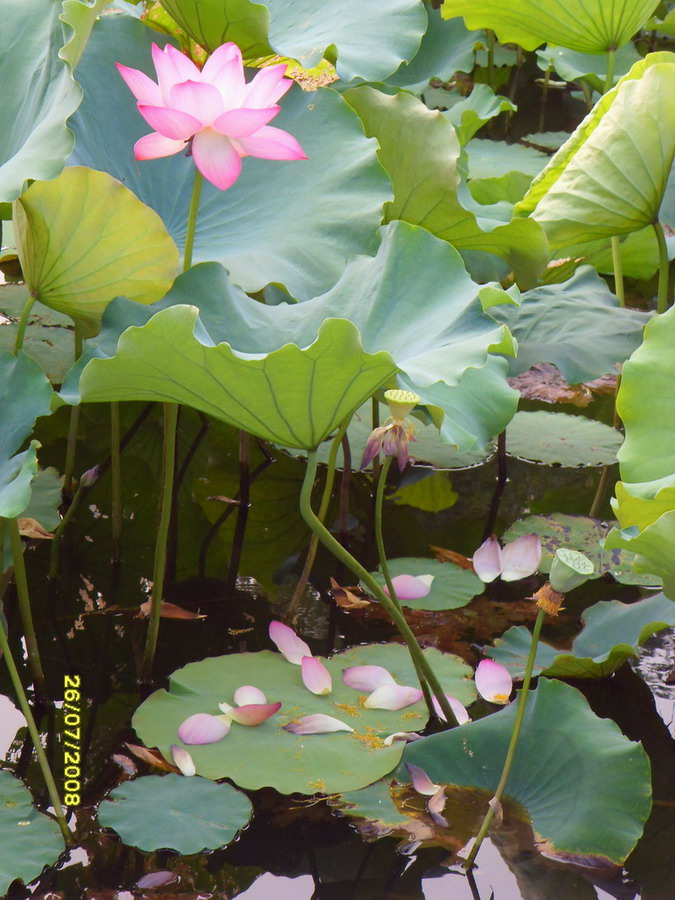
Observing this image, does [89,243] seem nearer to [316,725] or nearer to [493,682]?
[316,725]

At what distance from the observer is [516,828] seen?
1049mm

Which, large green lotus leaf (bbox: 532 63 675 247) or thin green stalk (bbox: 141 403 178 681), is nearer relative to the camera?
thin green stalk (bbox: 141 403 178 681)

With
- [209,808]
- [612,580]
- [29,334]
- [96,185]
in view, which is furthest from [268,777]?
[29,334]

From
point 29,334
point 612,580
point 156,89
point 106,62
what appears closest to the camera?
point 156,89

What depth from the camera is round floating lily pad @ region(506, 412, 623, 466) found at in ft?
6.70

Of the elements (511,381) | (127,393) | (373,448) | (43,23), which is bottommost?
(511,381)

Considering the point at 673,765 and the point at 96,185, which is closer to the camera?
the point at 96,185

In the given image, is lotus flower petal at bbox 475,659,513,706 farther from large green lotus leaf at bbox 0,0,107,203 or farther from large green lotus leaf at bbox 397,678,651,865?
large green lotus leaf at bbox 0,0,107,203

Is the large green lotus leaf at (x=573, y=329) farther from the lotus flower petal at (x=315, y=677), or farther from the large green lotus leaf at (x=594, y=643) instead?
the lotus flower petal at (x=315, y=677)

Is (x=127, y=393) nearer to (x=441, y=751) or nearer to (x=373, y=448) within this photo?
(x=373, y=448)

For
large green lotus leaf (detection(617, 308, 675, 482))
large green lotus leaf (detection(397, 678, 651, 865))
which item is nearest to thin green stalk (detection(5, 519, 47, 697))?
large green lotus leaf (detection(397, 678, 651, 865))

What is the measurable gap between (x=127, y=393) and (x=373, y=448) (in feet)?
1.18

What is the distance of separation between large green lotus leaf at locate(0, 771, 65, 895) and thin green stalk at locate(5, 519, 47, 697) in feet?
0.64

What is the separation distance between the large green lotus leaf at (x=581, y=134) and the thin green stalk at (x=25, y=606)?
1.19 m
